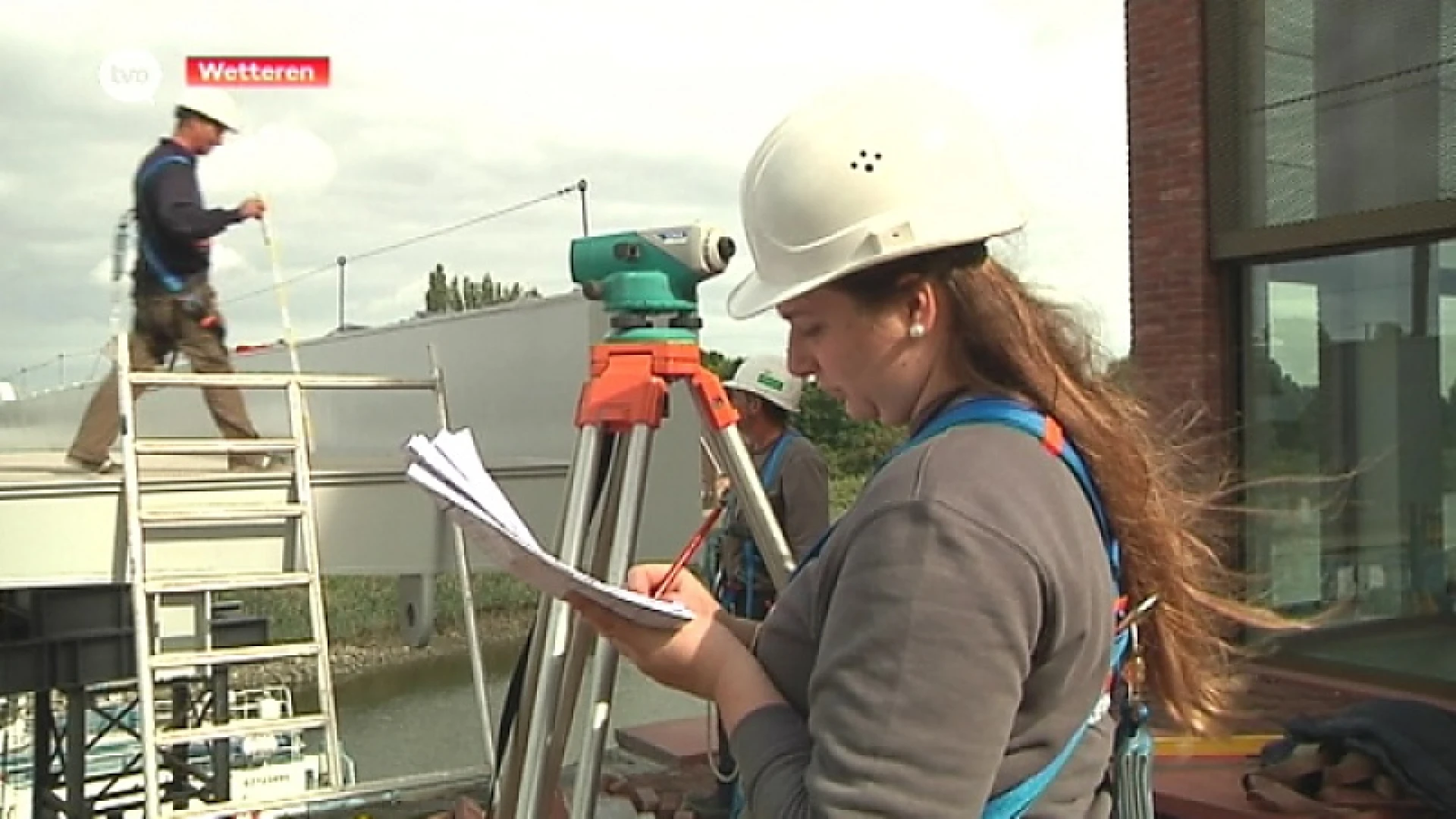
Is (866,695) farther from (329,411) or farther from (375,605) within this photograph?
(375,605)

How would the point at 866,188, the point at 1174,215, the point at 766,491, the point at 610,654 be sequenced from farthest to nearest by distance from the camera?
the point at 1174,215 < the point at 766,491 < the point at 610,654 < the point at 866,188

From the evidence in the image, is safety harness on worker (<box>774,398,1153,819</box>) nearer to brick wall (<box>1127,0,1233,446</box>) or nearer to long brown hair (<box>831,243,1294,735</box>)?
long brown hair (<box>831,243,1294,735</box>)

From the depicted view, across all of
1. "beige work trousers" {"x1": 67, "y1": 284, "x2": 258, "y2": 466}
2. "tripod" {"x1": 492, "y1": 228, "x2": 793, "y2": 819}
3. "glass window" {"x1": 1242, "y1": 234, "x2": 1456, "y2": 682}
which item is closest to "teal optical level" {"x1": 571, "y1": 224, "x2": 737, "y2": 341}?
"tripod" {"x1": 492, "y1": 228, "x2": 793, "y2": 819}

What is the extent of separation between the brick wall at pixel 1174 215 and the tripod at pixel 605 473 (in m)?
3.57

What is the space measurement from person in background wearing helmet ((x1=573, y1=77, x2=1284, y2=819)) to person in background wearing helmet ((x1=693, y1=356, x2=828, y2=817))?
2360 millimetres

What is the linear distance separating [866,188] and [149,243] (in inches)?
178

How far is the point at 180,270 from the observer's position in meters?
5.04

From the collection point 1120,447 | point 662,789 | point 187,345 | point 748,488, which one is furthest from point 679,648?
point 187,345

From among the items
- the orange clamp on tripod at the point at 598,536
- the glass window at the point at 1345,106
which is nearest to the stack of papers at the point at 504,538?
the orange clamp on tripod at the point at 598,536

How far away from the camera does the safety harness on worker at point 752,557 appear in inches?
149

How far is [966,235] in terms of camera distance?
1122 mm

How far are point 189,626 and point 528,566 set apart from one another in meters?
4.18

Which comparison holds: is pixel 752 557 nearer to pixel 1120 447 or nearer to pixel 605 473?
pixel 605 473

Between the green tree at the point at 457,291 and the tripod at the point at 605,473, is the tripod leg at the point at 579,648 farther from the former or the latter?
the green tree at the point at 457,291
